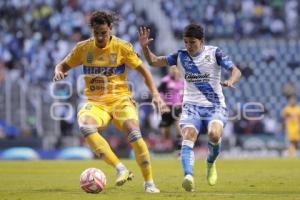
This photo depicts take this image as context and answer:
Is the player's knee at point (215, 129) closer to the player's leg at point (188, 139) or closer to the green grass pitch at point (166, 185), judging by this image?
the player's leg at point (188, 139)

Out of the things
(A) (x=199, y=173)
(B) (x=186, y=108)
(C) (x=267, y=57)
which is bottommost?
(A) (x=199, y=173)

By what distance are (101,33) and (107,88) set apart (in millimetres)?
895

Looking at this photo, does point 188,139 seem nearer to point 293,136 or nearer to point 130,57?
point 130,57

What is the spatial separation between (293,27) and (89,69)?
2369cm

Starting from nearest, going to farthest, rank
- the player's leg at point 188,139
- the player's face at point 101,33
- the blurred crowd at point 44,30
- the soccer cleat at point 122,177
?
the player's leg at point 188,139 → the soccer cleat at point 122,177 → the player's face at point 101,33 → the blurred crowd at point 44,30

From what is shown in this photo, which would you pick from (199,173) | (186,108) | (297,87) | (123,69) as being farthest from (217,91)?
(297,87)

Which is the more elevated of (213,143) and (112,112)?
(112,112)

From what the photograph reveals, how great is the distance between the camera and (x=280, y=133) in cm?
3120

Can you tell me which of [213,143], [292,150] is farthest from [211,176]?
[292,150]

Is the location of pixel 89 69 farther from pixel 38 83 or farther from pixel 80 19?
pixel 80 19

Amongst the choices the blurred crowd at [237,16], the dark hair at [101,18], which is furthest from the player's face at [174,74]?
the blurred crowd at [237,16]

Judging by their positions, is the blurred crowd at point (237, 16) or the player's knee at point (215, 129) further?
the blurred crowd at point (237, 16)

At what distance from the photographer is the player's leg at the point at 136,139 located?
40.5 feet

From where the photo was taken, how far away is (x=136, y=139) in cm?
1237
